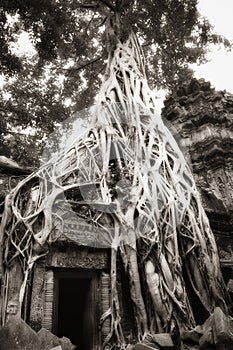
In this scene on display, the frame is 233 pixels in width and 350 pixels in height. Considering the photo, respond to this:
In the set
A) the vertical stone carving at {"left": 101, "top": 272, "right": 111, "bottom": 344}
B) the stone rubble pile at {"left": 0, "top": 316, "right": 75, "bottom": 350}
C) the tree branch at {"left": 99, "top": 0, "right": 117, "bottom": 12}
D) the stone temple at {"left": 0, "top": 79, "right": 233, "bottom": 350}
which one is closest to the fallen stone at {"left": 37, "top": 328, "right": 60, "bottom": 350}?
the stone rubble pile at {"left": 0, "top": 316, "right": 75, "bottom": 350}

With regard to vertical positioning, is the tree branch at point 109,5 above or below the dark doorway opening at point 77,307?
above

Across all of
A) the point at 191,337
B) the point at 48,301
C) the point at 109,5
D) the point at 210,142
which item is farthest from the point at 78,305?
the point at 109,5

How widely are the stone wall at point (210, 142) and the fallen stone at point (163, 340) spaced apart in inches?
68.0

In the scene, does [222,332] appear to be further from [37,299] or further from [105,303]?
[37,299]

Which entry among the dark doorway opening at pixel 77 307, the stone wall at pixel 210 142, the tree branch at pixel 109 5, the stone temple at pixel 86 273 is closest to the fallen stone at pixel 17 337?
the stone temple at pixel 86 273

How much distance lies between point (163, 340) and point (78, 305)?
4.40 feet

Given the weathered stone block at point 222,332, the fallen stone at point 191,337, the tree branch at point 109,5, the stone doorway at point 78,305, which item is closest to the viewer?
the weathered stone block at point 222,332

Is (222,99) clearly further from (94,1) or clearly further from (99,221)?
(99,221)

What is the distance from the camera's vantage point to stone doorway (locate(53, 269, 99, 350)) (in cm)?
286

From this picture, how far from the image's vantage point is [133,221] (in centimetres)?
307

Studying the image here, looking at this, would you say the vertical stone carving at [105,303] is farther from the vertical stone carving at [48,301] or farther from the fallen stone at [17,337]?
the fallen stone at [17,337]

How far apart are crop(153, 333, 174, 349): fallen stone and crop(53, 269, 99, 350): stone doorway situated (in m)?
0.71

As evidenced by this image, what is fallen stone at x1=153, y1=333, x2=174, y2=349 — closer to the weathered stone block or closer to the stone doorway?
the weathered stone block

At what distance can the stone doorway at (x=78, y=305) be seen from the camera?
286 centimetres
